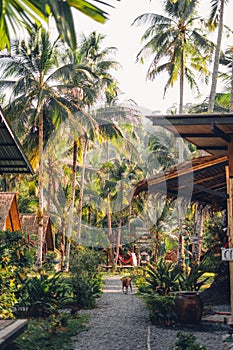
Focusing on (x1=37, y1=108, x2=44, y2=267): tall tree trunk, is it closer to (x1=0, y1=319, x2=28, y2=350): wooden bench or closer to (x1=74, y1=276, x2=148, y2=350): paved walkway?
(x1=74, y1=276, x2=148, y2=350): paved walkway

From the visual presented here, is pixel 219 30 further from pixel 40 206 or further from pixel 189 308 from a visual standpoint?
pixel 189 308

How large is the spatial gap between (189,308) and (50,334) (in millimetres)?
2653

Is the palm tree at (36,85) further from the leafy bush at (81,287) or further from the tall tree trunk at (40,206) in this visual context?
the leafy bush at (81,287)

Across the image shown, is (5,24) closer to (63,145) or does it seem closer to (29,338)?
(29,338)

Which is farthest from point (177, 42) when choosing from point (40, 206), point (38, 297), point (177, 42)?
point (38, 297)

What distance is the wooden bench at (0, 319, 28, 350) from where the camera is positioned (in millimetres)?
5713

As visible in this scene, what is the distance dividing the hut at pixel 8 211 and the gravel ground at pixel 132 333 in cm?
1085

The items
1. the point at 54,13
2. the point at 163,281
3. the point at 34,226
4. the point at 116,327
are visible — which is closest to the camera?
the point at 54,13

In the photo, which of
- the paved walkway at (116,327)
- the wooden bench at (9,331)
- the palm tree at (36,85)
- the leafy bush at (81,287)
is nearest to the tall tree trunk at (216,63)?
the palm tree at (36,85)

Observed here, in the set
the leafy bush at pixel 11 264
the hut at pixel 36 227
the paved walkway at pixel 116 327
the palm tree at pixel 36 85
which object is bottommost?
the paved walkway at pixel 116 327

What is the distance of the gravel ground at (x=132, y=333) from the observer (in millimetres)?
8780

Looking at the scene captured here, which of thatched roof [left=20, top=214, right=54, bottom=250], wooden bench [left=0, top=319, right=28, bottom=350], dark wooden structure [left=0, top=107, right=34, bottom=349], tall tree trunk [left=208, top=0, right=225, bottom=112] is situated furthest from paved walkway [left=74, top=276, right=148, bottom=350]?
thatched roof [left=20, top=214, right=54, bottom=250]

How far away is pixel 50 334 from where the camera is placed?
9383 millimetres

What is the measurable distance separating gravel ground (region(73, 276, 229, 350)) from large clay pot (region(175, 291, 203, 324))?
0.71 ft
